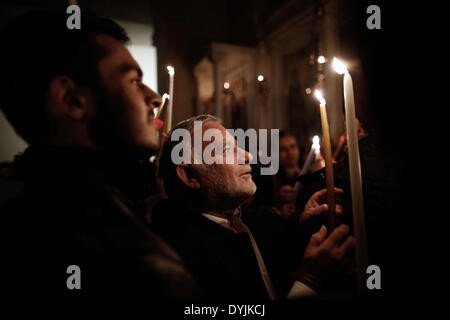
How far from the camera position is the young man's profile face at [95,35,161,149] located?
0.86 metres

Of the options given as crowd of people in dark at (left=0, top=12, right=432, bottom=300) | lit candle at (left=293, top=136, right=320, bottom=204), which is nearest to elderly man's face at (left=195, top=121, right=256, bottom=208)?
crowd of people in dark at (left=0, top=12, right=432, bottom=300)

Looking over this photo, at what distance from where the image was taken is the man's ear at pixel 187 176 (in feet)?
4.43

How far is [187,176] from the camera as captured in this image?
1.38 meters

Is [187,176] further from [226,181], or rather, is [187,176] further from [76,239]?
[76,239]

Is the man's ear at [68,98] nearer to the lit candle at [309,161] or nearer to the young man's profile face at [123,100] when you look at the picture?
the young man's profile face at [123,100]

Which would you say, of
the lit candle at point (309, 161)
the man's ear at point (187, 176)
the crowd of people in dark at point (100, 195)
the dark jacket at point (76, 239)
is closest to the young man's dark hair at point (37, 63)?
the crowd of people in dark at point (100, 195)

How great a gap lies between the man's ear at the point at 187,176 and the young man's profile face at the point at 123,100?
1.52 feet

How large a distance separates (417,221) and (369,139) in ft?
1.19

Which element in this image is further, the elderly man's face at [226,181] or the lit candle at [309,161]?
the lit candle at [309,161]

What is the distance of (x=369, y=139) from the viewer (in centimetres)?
120

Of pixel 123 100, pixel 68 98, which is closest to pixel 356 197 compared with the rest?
pixel 123 100

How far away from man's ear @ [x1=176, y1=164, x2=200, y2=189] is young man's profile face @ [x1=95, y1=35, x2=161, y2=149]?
46cm
